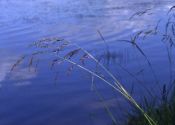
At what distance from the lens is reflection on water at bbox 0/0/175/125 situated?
635 centimetres

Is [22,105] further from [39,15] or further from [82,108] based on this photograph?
[39,15]

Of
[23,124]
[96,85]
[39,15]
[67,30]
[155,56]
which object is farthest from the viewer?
[39,15]

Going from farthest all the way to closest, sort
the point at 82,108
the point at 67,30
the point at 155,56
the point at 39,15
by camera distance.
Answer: the point at 39,15, the point at 67,30, the point at 155,56, the point at 82,108

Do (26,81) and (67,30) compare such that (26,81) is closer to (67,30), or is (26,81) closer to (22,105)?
(22,105)

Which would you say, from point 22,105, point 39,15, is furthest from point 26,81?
point 39,15

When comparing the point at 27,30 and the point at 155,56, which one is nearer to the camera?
Result: the point at 155,56

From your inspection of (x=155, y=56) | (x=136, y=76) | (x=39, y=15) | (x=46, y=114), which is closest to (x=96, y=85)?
(x=136, y=76)

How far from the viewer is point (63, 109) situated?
21.4 ft

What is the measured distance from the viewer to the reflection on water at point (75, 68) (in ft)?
20.8

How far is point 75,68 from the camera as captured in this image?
8289 mm

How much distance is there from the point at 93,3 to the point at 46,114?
12060 millimetres

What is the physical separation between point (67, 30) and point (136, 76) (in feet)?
17.3

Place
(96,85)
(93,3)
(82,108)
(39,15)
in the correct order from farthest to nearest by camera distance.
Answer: (93,3)
(39,15)
(96,85)
(82,108)

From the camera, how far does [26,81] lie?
7957mm
